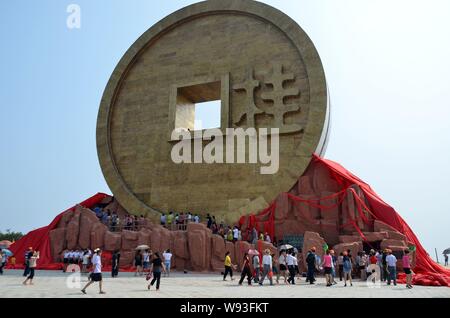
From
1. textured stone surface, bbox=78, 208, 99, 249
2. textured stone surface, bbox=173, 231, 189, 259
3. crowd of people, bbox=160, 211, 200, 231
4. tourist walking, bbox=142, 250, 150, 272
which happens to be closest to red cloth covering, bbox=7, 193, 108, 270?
textured stone surface, bbox=78, 208, 99, 249

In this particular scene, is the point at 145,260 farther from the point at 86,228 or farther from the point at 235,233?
the point at 86,228

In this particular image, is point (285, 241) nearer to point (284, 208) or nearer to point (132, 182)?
point (284, 208)

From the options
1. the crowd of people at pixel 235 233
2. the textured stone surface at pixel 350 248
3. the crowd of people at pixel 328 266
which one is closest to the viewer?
the crowd of people at pixel 328 266

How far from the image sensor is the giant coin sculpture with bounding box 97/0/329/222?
21.9 metres

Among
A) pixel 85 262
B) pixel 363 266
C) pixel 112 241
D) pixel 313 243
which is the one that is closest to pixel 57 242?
pixel 112 241

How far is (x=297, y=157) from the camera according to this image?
69.6 feet

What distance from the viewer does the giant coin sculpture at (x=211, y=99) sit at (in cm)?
2188

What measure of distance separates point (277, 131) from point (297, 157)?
1.88 meters

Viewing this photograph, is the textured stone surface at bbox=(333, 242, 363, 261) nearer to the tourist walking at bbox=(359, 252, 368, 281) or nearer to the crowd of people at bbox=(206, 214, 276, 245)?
the tourist walking at bbox=(359, 252, 368, 281)

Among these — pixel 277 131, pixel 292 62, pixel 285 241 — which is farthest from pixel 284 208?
pixel 292 62

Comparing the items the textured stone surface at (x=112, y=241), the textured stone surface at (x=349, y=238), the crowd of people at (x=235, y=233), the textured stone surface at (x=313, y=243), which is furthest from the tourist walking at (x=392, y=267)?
the textured stone surface at (x=112, y=241)

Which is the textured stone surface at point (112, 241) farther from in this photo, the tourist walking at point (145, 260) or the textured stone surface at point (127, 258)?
the tourist walking at point (145, 260)

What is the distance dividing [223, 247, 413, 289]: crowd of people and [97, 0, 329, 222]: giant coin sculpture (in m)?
5.84

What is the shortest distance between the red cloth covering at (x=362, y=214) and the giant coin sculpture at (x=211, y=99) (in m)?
0.90
